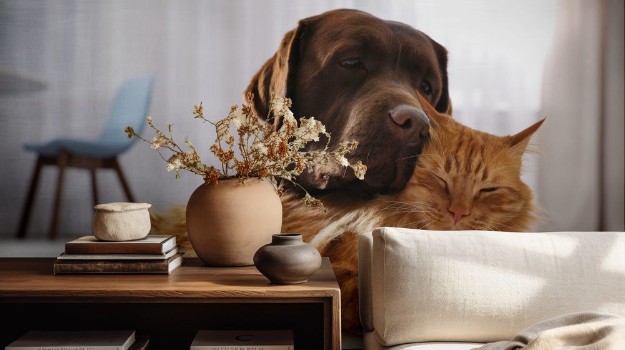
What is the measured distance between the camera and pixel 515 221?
101 inches

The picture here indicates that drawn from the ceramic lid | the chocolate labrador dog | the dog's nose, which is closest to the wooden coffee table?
the ceramic lid

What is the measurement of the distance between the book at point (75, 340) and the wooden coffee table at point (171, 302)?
0.41 feet

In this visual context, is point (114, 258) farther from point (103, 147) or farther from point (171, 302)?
point (103, 147)

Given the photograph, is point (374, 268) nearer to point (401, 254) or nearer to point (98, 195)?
point (401, 254)

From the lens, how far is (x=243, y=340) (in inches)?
83.7

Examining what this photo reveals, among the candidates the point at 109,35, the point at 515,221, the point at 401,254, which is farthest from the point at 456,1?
the point at 109,35

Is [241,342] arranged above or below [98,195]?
below

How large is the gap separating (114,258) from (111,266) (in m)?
0.03

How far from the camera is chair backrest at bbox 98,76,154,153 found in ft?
8.05

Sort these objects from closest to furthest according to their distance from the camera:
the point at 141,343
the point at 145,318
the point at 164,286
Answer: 1. the point at 164,286
2. the point at 141,343
3. the point at 145,318

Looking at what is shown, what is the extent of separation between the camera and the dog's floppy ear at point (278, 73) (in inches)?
98.0

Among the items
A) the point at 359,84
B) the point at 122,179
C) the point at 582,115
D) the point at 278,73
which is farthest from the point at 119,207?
the point at 582,115

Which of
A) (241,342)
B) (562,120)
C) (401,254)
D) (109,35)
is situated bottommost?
(241,342)

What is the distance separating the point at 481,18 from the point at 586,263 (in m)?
0.97
